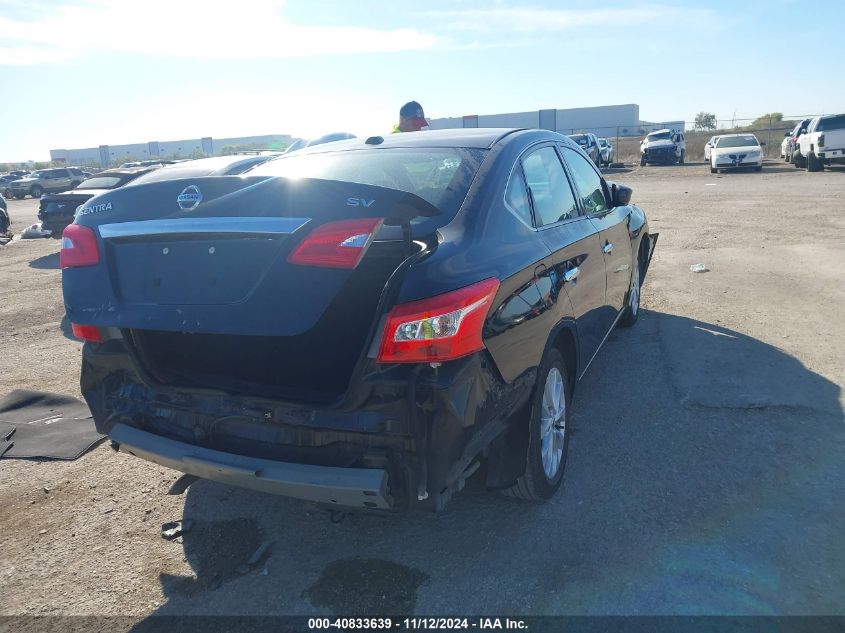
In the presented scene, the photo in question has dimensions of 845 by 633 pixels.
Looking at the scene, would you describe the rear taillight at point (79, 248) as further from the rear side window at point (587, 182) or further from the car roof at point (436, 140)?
the rear side window at point (587, 182)

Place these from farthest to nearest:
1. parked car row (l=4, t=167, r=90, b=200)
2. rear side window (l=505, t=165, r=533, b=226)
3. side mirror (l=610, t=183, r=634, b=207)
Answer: parked car row (l=4, t=167, r=90, b=200)
side mirror (l=610, t=183, r=634, b=207)
rear side window (l=505, t=165, r=533, b=226)

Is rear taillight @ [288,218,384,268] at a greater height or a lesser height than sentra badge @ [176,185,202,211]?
lesser

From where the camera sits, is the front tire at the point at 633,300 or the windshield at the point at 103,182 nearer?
the front tire at the point at 633,300

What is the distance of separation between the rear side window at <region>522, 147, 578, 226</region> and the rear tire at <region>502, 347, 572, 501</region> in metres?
0.80

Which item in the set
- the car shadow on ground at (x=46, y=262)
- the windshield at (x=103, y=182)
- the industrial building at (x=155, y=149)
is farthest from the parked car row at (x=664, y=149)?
the industrial building at (x=155, y=149)

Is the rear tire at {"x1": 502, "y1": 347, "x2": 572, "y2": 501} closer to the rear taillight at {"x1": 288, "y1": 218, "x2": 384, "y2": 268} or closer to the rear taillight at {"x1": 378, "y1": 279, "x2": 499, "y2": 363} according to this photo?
the rear taillight at {"x1": 378, "y1": 279, "x2": 499, "y2": 363}

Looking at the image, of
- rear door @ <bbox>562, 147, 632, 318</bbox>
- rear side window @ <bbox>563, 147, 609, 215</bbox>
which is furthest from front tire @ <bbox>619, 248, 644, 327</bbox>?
rear side window @ <bbox>563, 147, 609, 215</bbox>

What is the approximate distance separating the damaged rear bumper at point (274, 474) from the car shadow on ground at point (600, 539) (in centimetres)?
57

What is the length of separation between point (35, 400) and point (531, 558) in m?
4.02

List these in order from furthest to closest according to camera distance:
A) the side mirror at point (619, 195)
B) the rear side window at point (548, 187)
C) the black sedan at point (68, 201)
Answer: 1. the black sedan at point (68, 201)
2. the side mirror at point (619, 195)
3. the rear side window at point (548, 187)

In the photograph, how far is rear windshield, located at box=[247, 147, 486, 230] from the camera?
3144 mm

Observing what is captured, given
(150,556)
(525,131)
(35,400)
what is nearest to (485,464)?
(150,556)

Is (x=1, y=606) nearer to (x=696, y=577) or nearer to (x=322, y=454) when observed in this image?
(x=322, y=454)

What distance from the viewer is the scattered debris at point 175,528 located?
329cm
